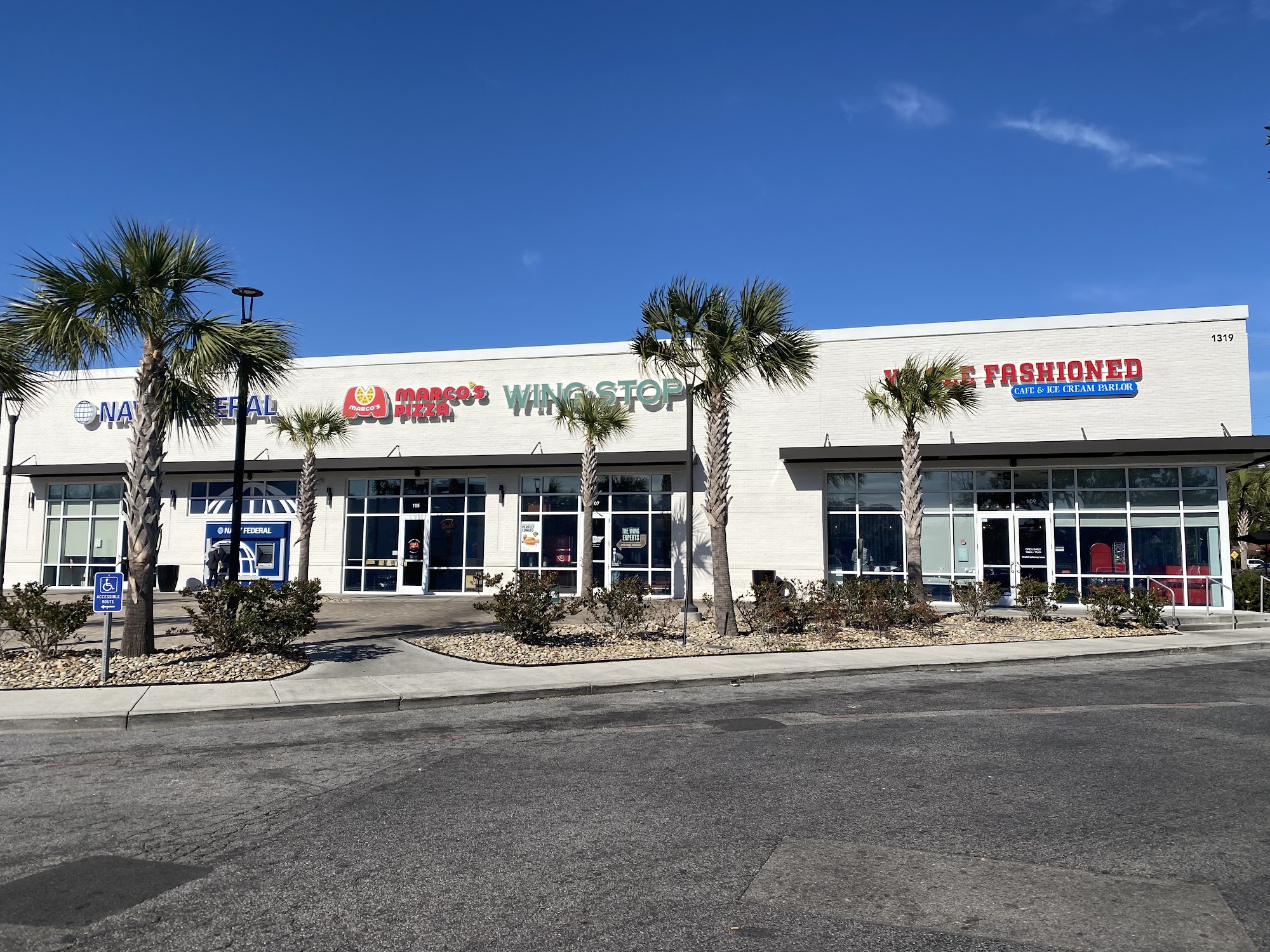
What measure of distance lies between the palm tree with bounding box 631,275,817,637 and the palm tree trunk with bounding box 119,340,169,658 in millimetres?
8603

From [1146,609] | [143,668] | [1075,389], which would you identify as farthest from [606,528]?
[143,668]

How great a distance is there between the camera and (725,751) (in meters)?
8.34

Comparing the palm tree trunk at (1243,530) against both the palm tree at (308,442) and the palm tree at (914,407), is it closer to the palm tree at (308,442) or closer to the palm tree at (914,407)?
the palm tree at (914,407)

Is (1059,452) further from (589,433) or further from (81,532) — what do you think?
(81,532)

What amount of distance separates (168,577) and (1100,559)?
2766 cm

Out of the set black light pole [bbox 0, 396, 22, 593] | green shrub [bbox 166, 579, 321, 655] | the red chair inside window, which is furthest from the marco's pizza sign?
the red chair inside window

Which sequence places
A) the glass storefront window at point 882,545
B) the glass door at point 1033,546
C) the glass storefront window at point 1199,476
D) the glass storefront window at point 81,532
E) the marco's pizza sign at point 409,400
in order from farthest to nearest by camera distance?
1. the glass storefront window at point 81,532
2. the marco's pizza sign at point 409,400
3. the glass storefront window at point 882,545
4. the glass door at point 1033,546
5. the glass storefront window at point 1199,476

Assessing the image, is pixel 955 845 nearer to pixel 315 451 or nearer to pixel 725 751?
pixel 725 751

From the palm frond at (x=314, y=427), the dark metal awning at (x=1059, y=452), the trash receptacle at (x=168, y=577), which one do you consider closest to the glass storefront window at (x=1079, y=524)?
the dark metal awning at (x=1059, y=452)

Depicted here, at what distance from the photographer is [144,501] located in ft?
42.5

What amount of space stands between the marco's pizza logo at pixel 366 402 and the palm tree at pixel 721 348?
45.2 feet

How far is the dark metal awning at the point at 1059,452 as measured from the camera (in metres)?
22.8

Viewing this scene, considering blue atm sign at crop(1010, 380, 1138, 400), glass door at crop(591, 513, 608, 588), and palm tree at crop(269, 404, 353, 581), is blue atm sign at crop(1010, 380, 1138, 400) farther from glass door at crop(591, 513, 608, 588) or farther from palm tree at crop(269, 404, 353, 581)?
palm tree at crop(269, 404, 353, 581)

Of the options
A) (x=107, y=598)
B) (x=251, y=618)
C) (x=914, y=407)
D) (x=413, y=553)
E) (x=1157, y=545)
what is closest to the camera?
(x=107, y=598)
